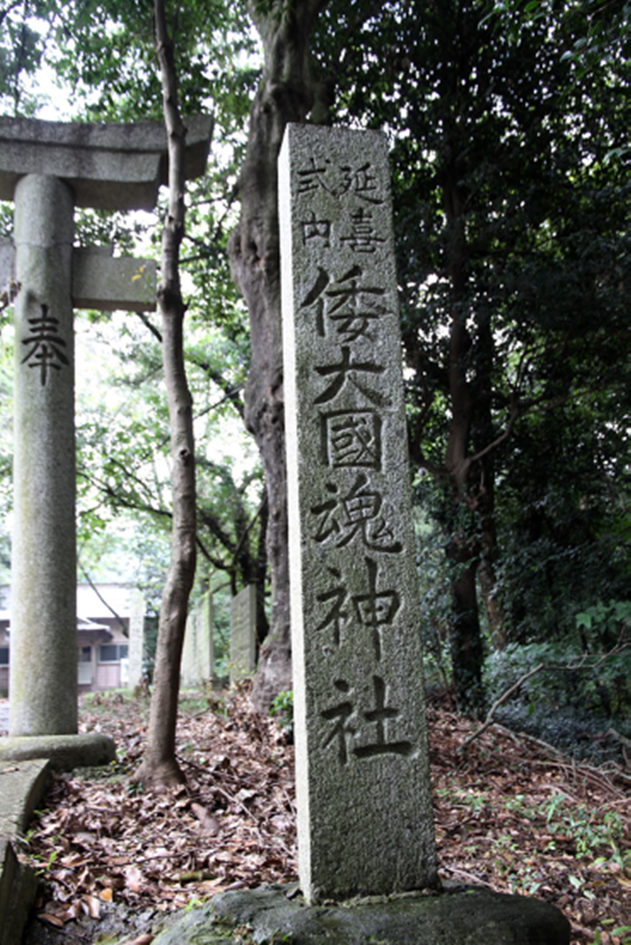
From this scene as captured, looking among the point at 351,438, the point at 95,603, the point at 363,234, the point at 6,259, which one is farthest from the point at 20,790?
the point at 95,603

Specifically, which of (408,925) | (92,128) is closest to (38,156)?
(92,128)

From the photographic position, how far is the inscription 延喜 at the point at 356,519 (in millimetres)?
3013

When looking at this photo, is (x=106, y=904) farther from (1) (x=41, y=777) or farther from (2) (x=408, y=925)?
(1) (x=41, y=777)

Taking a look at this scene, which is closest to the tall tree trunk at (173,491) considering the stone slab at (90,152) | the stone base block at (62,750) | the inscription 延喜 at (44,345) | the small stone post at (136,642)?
the stone base block at (62,750)

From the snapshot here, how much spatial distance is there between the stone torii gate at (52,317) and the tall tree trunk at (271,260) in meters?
0.75

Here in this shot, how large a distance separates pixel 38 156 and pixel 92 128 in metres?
0.56

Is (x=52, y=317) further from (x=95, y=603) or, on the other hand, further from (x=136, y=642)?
(x=95, y=603)

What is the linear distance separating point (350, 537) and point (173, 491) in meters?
2.13

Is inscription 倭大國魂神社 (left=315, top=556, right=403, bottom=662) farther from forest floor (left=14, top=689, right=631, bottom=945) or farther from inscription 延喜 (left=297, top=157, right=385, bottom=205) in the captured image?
inscription 延喜 (left=297, top=157, right=385, bottom=205)

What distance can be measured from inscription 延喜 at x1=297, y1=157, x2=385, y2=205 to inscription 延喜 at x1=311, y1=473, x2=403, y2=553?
1.47 meters

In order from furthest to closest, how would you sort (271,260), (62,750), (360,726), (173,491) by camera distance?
(271,260), (62,750), (173,491), (360,726)

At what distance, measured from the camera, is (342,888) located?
2.68 m

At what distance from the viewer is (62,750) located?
5113 millimetres

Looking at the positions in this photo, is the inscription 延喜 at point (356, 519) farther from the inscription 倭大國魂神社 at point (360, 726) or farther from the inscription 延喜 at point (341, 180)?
the inscription 延喜 at point (341, 180)
